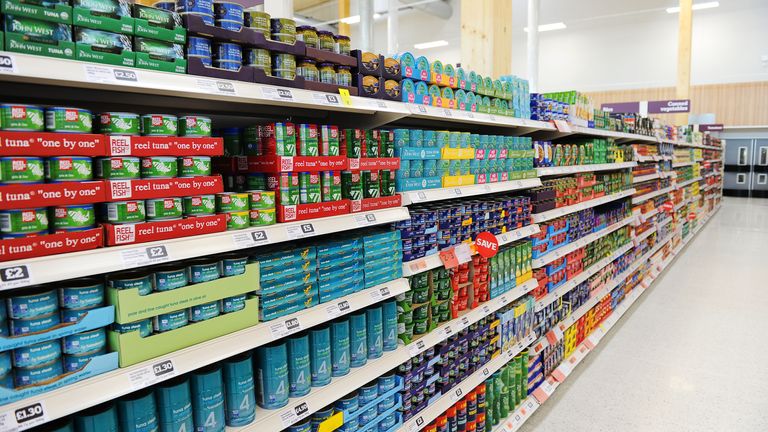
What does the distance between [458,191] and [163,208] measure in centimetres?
149

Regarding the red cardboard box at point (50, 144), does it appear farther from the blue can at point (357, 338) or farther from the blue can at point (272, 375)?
the blue can at point (357, 338)

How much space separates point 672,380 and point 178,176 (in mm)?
3812

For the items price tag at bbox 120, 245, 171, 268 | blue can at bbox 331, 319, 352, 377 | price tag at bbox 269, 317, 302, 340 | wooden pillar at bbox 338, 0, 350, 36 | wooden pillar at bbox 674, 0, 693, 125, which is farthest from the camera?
wooden pillar at bbox 338, 0, 350, 36

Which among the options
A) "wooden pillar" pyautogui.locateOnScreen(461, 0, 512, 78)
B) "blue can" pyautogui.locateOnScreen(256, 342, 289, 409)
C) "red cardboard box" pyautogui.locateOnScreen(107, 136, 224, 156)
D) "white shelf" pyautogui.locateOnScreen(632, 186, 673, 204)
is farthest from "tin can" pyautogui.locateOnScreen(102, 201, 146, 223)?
"white shelf" pyautogui.locateOnScreen(632, 186, 673, 204)

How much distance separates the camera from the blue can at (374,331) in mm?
2023

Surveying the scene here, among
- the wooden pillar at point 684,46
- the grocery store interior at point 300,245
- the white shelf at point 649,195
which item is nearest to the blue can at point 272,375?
the grocery store interior at point 300,245

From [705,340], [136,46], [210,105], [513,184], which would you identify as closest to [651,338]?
[705,340]

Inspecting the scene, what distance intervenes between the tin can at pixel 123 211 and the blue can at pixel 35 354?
1.01 feet

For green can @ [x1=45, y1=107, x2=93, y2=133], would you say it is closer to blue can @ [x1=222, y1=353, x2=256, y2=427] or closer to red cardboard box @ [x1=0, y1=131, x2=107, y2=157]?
red cardboard box @ [x1=0, y1=131, x2=107, y2=157]

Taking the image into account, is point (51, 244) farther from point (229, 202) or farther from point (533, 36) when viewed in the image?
point (533, 36)

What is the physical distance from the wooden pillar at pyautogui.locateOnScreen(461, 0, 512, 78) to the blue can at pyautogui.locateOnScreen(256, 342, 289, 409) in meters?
2.66

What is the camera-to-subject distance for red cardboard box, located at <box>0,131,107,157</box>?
1.04m

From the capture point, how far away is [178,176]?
1360 mm

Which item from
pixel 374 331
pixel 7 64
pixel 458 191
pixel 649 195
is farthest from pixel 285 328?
pixel 649 195
